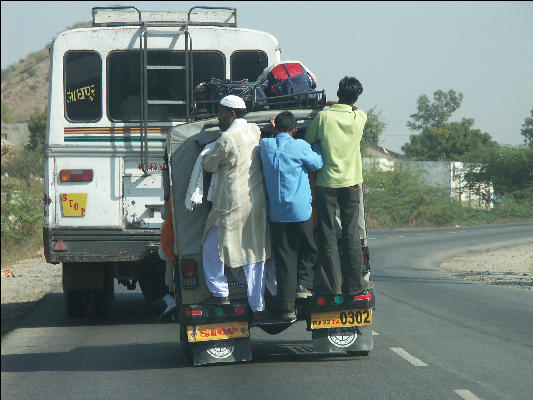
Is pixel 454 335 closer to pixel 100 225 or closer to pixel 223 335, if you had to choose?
pixel 223 335

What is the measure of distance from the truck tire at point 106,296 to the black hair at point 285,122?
4.62 meters

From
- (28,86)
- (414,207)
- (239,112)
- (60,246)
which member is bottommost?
(60,246)

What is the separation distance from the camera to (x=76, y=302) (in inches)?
468

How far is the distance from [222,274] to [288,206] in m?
0.85

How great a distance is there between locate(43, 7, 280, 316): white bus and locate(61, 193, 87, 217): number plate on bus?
0.01 metres

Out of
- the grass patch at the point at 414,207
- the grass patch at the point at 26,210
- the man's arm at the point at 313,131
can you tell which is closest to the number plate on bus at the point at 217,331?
the man's arm at the point at 313,131

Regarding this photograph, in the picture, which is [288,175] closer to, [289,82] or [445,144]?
[289,82]

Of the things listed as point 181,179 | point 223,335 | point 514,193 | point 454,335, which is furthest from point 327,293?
point 514,193

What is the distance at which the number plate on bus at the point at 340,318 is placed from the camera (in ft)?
26.8

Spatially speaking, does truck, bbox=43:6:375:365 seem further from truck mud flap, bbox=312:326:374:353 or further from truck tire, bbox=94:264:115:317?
truck mud flap, bbox=312:326:374:353

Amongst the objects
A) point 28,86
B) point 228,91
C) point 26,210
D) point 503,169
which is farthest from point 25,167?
point 28,86

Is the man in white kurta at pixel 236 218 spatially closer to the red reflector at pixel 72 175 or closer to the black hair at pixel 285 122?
the black hair at pixel 285 122

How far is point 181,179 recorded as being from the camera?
826cm

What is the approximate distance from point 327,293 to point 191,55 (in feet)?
13.7
